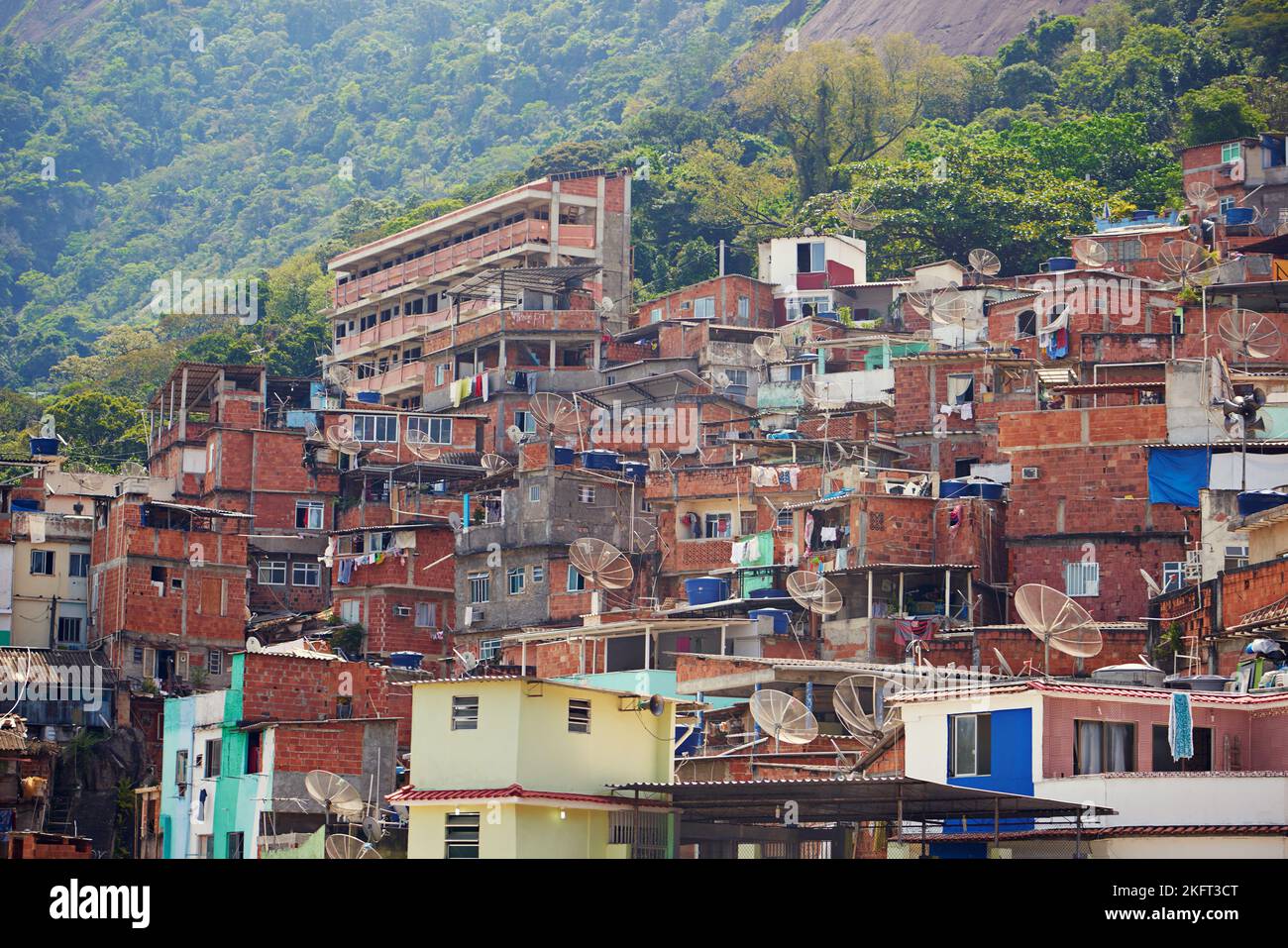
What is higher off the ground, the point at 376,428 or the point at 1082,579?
the point at 376,428

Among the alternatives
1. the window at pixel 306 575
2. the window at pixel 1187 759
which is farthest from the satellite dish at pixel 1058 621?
the window at pixel 306 575

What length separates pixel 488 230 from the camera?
74250mm

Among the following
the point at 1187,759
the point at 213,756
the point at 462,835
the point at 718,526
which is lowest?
the point at 462,835

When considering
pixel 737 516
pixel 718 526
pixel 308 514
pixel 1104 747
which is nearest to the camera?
pixel 1104 747

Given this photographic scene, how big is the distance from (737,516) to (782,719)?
1796cm

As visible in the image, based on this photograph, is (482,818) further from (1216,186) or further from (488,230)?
(488,230)

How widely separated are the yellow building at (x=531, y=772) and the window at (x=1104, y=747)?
549 cm

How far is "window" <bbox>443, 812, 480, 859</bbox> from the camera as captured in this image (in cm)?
2856

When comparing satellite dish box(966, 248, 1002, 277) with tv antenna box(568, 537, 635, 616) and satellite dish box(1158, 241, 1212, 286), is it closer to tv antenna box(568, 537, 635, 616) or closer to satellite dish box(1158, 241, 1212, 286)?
satellite dish box(1158, 241, 1212, 286)

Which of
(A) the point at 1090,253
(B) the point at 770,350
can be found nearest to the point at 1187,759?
(A) the point at 1090,253

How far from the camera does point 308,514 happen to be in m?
60.4

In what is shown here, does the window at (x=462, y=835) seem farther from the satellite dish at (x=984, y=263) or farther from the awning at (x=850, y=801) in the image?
the satellite dish at (x=984, y=263)

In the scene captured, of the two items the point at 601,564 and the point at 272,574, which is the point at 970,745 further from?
the point at 272,574
